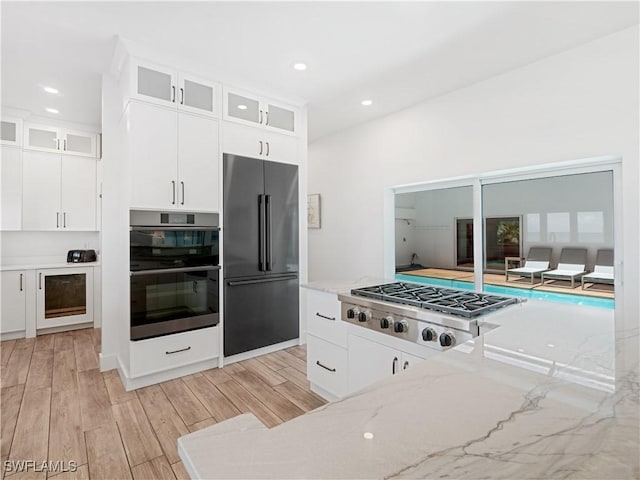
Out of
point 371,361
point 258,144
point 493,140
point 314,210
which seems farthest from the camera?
point 314,210

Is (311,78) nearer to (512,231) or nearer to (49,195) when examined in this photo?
(512,231)

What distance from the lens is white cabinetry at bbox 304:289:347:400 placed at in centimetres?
230

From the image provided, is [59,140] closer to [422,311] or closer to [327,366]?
[327,366]

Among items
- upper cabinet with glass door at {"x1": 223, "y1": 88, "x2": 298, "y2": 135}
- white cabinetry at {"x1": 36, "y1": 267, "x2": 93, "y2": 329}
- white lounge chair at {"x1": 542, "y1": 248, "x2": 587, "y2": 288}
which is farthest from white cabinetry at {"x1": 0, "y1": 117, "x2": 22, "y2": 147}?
white lounge chair at {"x1": 542, "y1": 248, "x2": 587, "y2": 288}

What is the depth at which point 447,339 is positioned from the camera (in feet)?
5.40

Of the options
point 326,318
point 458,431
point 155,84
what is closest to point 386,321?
point 326,318

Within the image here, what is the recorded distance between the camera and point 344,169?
4414 millimetres

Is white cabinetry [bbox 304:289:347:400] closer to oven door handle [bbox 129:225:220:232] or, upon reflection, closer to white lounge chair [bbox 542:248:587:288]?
oven door handle [bbox 129:225:220:232]

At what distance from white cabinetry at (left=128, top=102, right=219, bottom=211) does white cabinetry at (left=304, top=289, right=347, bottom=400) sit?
54.6 inches

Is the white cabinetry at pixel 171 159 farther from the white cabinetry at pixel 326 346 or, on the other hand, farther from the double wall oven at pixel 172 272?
the white cabinetry at pixel 326 346

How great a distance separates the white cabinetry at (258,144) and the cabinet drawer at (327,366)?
74.8 inches

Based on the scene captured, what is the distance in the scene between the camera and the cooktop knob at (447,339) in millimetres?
1631

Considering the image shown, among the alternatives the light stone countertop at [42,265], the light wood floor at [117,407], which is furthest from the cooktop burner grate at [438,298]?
the light stone countertop at [42,265]

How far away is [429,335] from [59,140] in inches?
198
